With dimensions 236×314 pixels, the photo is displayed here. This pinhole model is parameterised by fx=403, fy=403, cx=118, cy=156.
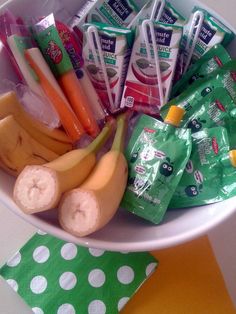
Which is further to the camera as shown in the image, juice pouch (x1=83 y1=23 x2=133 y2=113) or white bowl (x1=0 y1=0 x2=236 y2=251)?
juice pouch (x1=83 y1=23 x2=133 y2=113)

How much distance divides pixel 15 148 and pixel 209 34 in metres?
0.32

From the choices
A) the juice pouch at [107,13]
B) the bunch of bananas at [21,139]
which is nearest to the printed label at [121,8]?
the juice pouch at [107,13]

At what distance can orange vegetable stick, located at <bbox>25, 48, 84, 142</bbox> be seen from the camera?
21.4 inches

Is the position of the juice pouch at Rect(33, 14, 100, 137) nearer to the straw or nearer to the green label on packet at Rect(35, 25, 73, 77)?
the green label on packet at Rect(35, 25, 73, 77)

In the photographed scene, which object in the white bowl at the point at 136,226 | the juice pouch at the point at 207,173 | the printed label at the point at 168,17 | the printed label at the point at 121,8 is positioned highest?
the printed label at the point at 168,17

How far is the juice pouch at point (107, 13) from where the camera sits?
1.97ft

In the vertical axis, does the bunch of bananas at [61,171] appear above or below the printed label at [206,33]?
below


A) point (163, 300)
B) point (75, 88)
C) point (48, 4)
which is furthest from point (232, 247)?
point (48, 4)

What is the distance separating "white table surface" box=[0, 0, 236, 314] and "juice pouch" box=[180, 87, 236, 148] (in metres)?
0.17

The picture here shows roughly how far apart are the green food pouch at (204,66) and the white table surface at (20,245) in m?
0.23

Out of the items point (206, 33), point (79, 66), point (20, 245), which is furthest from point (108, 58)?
point (20, 245)

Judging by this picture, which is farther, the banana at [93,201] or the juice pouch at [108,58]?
the juice pouch at [108,58]

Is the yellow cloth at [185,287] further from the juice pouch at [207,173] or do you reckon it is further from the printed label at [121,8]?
the printed label at [121,8]

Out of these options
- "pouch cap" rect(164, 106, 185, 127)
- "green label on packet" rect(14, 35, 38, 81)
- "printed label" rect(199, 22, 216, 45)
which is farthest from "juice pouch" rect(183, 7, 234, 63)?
"green label on packet" rect(14, 35, 38, 81)
